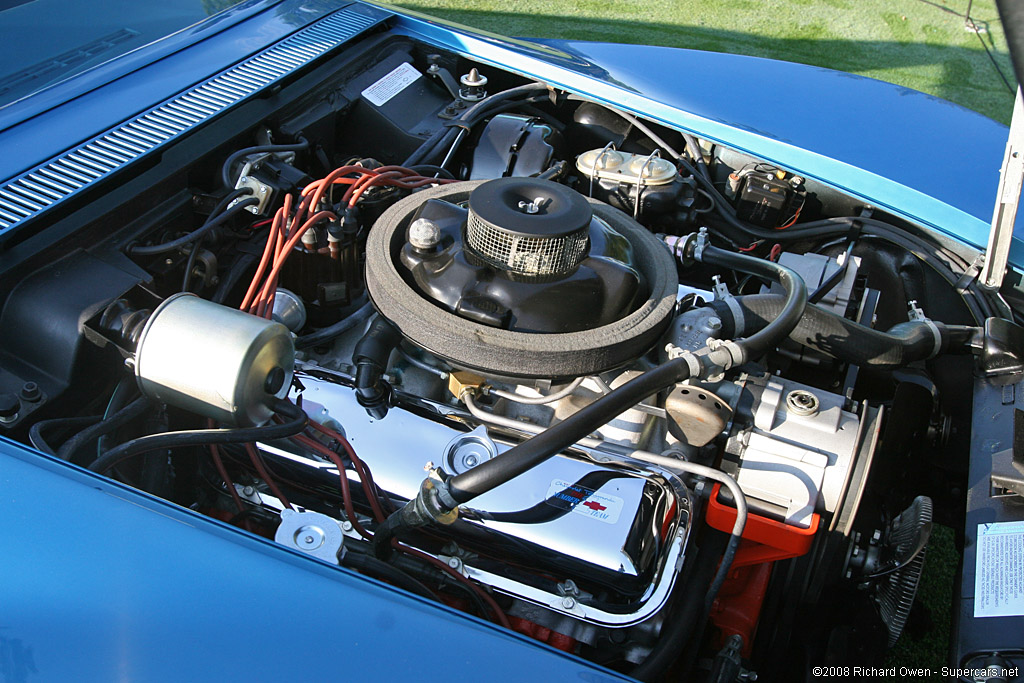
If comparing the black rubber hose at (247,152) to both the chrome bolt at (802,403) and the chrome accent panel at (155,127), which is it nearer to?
the chrome accent panel at (155,127)

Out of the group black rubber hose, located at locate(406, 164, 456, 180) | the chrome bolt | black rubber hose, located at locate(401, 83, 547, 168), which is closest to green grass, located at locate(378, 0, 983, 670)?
black rubber hose, located at locate(401, 83, 547, 168)

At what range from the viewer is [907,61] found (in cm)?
535

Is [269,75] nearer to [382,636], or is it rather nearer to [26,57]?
[26,57]

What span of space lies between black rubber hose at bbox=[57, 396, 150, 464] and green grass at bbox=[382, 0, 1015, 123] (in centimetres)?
449

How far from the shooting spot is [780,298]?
1453 millimetres

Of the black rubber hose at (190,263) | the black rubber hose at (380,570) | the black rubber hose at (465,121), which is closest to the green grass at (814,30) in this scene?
the black rubber hose at (465,121)

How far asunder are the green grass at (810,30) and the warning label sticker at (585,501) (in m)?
4.49

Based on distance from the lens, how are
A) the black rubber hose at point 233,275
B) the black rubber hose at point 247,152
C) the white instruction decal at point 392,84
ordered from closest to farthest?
the black rubber hose at point 233,275 < the black rubber hose at point 247,152 < the white instruction decal at point 392,84

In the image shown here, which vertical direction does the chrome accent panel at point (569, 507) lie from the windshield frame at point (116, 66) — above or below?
below

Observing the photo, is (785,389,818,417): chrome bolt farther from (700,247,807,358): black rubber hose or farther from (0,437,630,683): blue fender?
(0,437,630,683): blue fender

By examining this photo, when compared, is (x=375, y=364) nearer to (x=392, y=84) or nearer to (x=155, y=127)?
(x=155, y=127)

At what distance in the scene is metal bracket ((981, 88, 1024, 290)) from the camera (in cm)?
141

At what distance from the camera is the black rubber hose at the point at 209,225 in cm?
146

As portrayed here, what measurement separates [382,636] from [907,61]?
5681 mm
